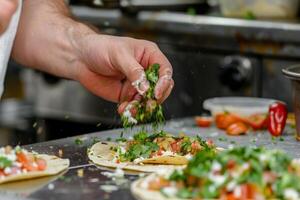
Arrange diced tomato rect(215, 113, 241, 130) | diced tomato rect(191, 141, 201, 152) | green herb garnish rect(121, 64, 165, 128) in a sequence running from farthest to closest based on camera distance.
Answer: diced tomato rect(215, 113, 241, 130), green herb garnish rect(121, 64, 165, 128), diced tomato rect(191, 141, 201, 152)

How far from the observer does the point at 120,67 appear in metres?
3.52

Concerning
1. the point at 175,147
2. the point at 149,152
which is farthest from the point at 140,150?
the point at 175,147

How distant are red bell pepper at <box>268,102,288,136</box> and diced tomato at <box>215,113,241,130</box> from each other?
7.1 inches

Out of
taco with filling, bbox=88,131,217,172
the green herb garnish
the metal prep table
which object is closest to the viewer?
the metal prep table

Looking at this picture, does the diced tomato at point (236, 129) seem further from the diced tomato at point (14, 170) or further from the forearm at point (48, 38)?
the diced tomato at point (14, 170)

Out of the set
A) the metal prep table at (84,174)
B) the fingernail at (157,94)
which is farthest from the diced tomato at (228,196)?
the fingernail at (157,94)

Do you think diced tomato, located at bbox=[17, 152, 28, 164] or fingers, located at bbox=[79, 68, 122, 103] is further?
fingers, located at bbox=[79, 68, 122, 103]

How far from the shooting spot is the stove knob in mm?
4781

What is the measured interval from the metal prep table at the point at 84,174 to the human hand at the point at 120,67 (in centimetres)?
20

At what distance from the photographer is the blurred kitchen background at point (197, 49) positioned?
4688 mm

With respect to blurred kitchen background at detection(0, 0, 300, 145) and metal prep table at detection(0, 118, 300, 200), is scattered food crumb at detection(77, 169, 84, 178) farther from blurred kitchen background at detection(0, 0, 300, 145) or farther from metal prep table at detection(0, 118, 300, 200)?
blurred kitchen background at detection(0, 0, 300, 145)

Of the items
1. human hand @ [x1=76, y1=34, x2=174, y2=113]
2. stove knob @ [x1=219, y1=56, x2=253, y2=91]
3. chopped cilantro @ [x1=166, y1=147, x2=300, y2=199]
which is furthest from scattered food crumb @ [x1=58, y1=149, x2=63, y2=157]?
stove knob @ [x1=219, y1=56, x2=253, y2=91]

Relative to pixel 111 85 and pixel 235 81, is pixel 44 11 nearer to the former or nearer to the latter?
pixel 111 85

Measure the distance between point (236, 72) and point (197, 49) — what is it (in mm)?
297
